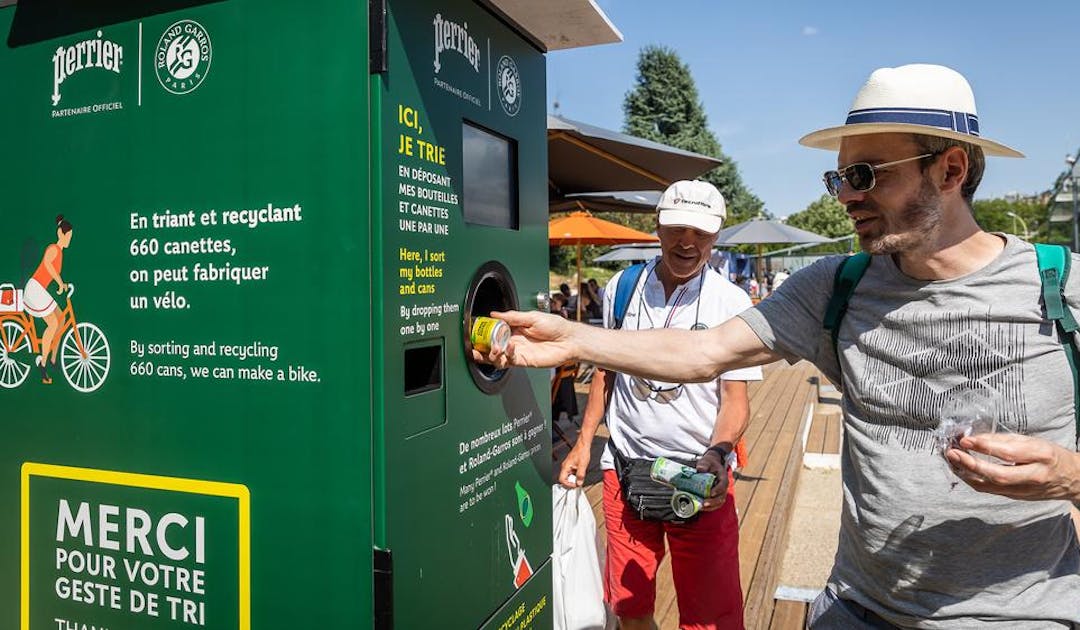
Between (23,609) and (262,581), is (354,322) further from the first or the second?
(23,609)

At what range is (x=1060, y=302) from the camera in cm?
147

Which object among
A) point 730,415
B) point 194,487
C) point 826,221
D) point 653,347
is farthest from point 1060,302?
point 826,221

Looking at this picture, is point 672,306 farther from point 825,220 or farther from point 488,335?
point 825,220

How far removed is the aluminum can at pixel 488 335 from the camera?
1.71 m

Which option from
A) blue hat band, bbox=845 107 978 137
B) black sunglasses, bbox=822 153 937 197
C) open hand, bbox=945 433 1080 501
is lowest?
open hand, bbox=945 433 1080 501

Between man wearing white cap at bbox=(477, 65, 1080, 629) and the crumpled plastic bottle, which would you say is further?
man wearing white cap at bbox=(477, 65, 1080, 629)

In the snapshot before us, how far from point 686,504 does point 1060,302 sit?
3.85 ft

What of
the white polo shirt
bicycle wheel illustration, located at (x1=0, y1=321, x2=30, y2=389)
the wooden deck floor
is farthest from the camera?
the wooden deck floor

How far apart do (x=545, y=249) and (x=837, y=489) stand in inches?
159

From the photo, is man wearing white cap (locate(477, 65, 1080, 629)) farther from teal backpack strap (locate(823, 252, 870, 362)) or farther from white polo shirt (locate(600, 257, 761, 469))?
white polo shirt (locate(600, 257, 761, 469))

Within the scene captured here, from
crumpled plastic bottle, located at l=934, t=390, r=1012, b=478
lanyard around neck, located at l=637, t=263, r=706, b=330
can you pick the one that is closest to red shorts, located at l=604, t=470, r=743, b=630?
lanyard around neck, located at l=637, t=263, r=706, b=330

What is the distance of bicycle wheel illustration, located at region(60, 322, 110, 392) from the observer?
1591 millimetres

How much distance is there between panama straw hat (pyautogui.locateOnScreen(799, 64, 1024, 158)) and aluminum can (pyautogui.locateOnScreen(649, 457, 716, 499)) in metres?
1.12

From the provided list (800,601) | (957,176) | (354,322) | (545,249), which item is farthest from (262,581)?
(800,601)
